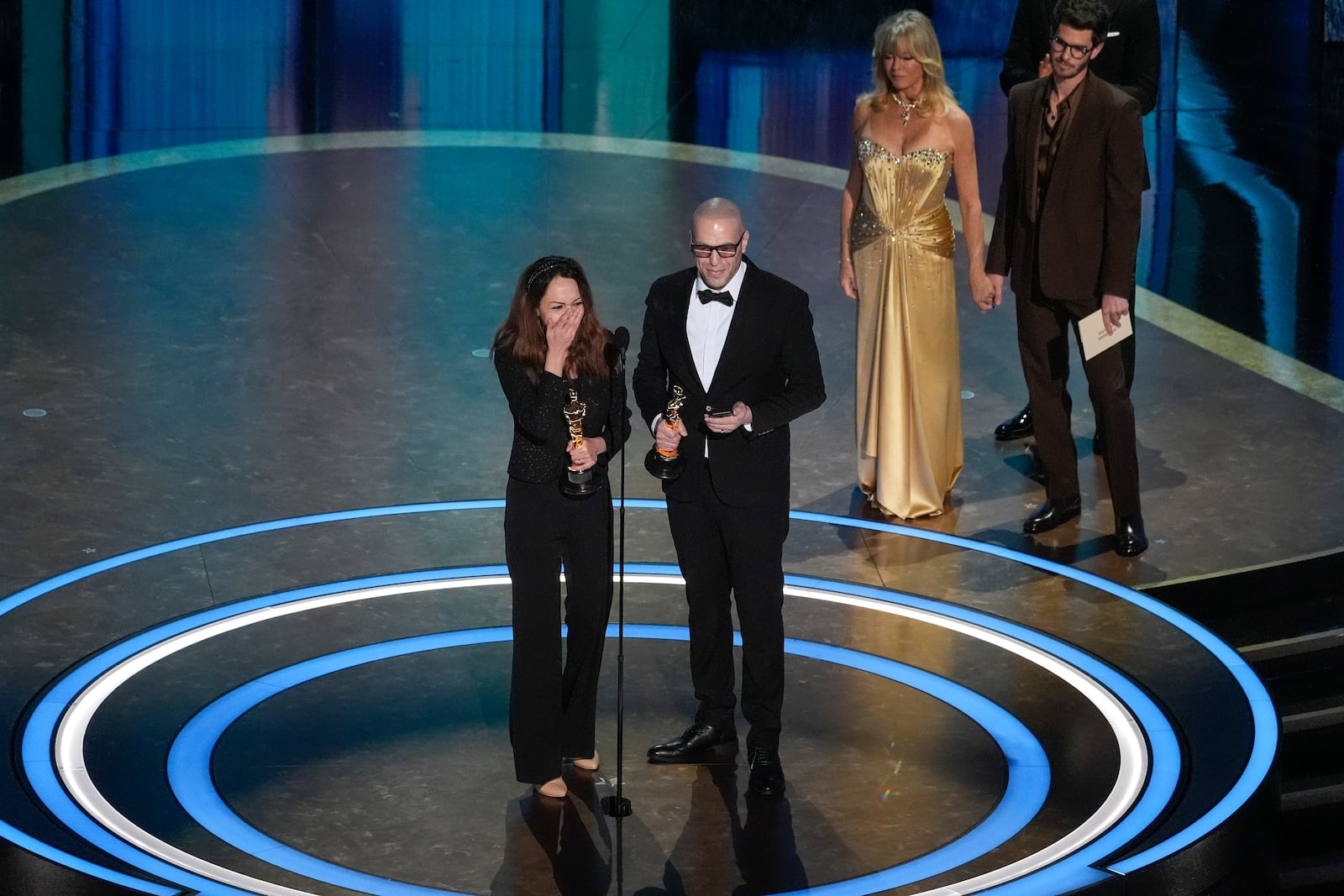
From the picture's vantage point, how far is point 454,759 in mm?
5285

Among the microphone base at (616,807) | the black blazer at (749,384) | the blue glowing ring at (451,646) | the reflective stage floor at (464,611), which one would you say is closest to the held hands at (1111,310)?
the reflective stage floor at (464,611)

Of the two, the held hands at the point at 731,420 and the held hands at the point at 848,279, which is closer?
the held hands at the point at 731,420

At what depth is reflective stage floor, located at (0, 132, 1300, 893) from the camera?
4.79m

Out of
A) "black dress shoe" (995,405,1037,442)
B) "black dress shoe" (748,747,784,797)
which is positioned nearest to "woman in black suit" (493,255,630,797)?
"black dress shoe" (748,747,784,797)

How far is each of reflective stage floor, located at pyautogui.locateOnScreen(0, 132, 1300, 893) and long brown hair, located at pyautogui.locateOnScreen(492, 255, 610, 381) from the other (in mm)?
1086

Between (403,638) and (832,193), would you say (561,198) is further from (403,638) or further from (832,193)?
(403,638)

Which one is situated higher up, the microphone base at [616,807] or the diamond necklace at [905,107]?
the diamond necklace at [905,107]

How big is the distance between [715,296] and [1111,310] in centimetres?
204

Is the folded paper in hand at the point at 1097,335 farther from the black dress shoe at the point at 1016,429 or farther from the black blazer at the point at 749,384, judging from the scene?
the black blazer at the point at 749,384

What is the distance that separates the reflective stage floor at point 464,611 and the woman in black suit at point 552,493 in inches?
10.0

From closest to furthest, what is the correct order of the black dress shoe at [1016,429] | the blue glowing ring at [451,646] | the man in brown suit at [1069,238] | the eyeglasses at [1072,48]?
1. the blue glowing ring at [451,646]
2. the eyeglasses at [1072,48]
3. the man in brown suit at [1069,238]
4. the black dress shoe at [1016,429]

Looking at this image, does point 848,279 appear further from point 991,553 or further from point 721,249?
point 721,249

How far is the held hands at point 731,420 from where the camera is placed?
16.1ft

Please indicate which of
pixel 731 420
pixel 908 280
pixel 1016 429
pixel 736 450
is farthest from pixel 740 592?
pixel 1016 429
